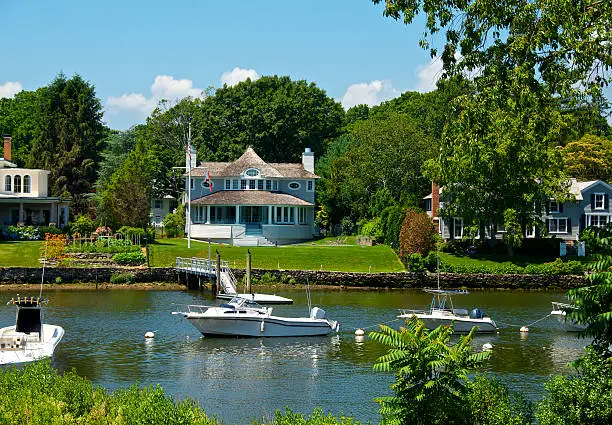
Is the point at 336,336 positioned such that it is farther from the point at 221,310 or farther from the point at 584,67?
the point at 584,67

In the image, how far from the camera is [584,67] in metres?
22.8

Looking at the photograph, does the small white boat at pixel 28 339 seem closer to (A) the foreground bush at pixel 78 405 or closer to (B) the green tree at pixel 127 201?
(A) the foreground bush at pixel 78 405

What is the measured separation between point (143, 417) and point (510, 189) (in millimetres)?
52498

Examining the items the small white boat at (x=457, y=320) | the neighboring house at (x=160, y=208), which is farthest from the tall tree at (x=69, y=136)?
the small white boat at (x=457, y=320)

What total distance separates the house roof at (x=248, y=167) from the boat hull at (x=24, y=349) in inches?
1944

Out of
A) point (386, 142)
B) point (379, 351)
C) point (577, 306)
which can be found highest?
point (386, 142)

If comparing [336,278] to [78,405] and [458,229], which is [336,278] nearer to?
[458,229]

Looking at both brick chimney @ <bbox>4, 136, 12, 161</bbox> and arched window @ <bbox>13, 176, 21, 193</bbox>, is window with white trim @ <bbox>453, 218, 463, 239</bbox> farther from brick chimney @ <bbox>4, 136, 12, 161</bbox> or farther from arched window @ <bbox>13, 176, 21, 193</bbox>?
brick chimney @ <bbox>4, 136, 12, 161</bbox>

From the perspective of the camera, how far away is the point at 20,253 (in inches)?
2491

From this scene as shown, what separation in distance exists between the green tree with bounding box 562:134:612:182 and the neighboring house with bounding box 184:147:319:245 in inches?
1147

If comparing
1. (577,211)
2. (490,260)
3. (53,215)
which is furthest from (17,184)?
(577,211)

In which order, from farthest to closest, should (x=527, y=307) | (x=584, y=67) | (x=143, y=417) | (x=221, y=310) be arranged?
(x=527, y=307), (x=221, y=310), (x=584, y=67), (x=143, y=417)

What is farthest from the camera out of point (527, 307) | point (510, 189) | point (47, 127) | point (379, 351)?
point (47, 127)

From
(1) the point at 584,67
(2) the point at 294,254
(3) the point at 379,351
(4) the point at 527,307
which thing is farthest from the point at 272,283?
(1) the point at 584,67
